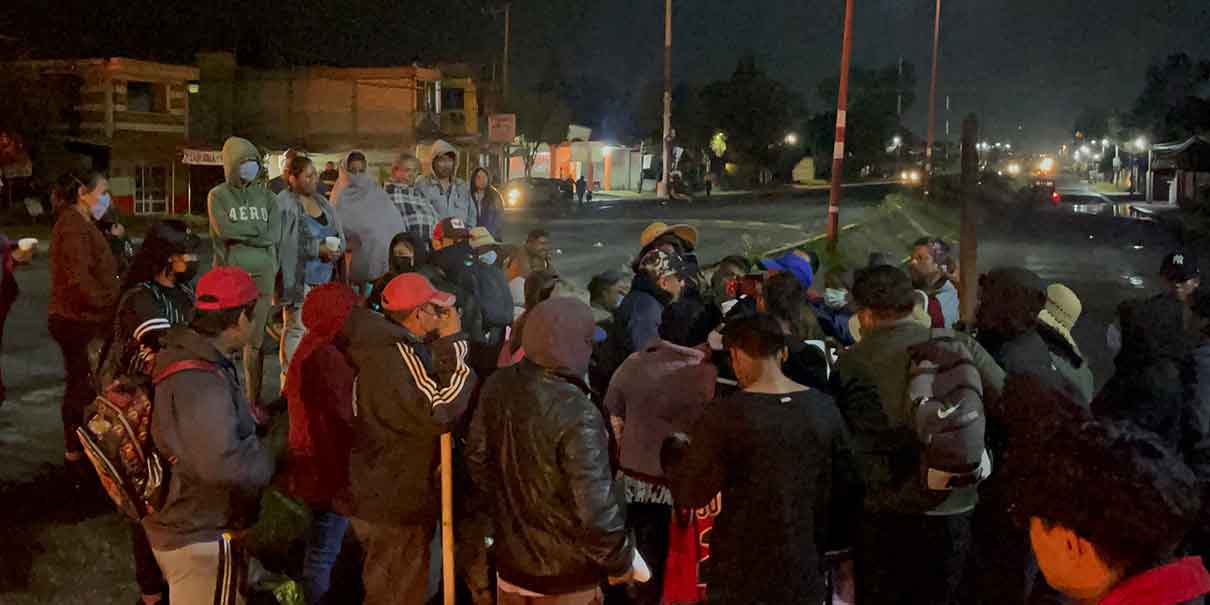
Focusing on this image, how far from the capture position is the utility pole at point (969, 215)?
6.91m

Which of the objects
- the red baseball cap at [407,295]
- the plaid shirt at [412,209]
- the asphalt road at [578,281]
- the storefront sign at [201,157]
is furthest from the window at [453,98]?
the red baseball cap at [407,295]

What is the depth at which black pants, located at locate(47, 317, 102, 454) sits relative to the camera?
6.51 m

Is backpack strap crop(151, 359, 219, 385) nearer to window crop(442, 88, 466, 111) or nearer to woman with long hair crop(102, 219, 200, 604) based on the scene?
woman with long hair crop(102, 219, 200, 604)

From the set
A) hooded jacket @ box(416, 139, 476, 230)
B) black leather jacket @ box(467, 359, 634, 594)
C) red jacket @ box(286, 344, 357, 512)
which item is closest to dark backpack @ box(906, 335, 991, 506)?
black leather jacket @ box(467, 359, 634, 594)

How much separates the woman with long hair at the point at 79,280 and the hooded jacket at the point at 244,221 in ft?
2.49

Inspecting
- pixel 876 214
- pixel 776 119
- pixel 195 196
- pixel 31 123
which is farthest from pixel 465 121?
pixel 776 119

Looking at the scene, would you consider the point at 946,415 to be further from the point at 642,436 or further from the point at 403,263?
the point at 403,263

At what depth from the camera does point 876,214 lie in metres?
31.9

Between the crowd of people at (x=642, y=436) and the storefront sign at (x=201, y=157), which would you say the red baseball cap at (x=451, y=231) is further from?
the storefront sign at (x=201, y=157)

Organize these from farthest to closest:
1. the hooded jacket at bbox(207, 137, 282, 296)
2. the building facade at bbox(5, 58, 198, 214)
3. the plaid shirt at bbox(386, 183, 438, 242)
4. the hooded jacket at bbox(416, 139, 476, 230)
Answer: the building facade at bbox(5, 58, 198, 214)
the hooded jacket at bbox(416, 139, 476, 230)
the plaid shirt at bbox(386, 183, 438, 242)
the hooded jacket at bbox(207, 137, 282, 296)

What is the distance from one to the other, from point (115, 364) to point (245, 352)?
9.84 ft

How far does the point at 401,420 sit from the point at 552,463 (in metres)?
0.81

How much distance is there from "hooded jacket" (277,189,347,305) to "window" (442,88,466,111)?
4307 cm

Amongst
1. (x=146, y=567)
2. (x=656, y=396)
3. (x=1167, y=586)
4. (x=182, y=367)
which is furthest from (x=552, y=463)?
(x=146, y=567)
